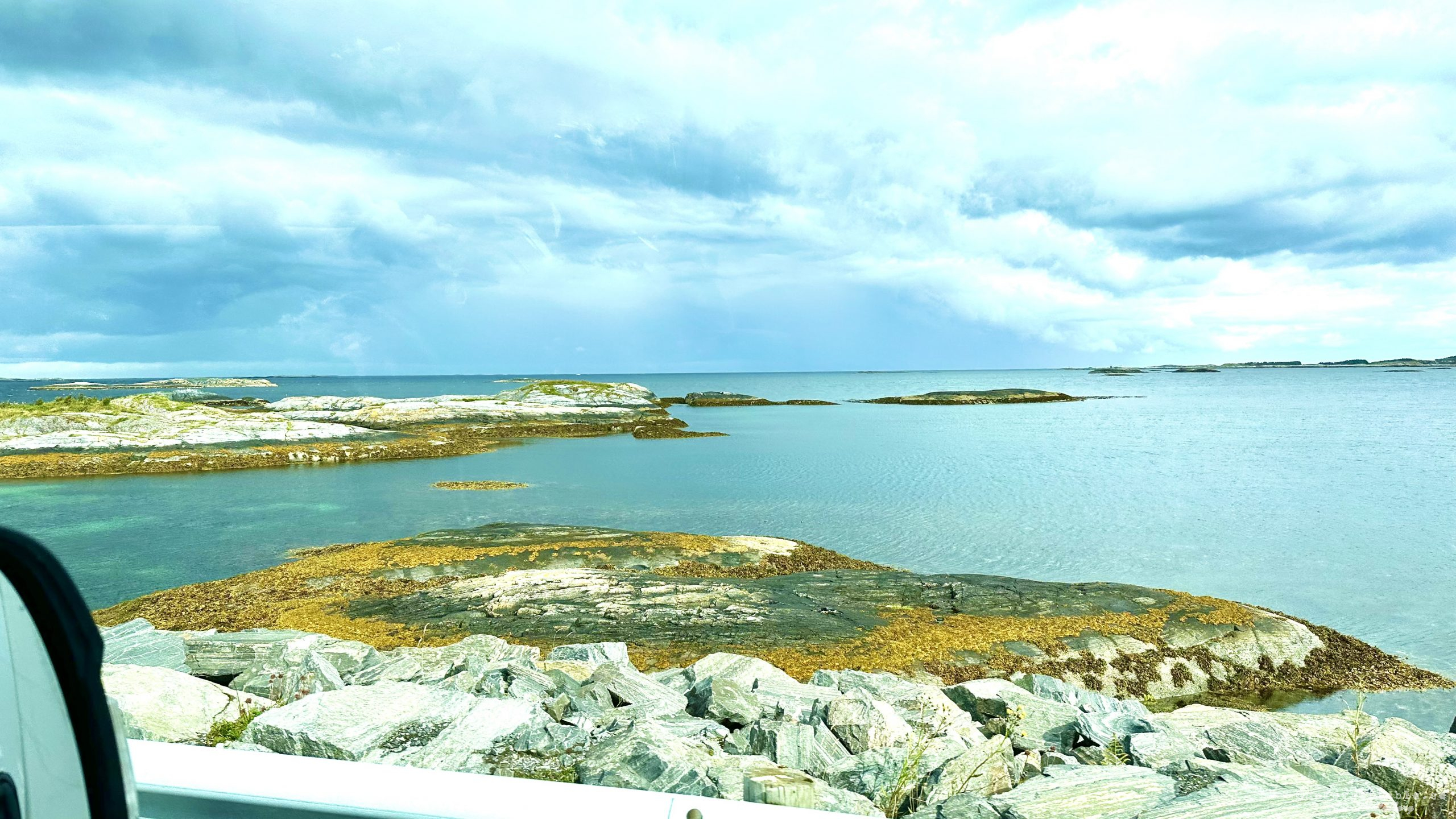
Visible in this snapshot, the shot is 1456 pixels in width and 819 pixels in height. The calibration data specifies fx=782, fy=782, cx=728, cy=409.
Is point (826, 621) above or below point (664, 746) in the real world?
below

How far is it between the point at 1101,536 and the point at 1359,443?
46.1 meters

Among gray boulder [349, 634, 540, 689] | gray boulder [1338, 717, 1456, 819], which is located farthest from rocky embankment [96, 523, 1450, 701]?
gray boulder [1338, 717, 1456, 819]

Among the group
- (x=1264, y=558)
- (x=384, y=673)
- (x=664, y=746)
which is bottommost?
(x=1264, y=558)

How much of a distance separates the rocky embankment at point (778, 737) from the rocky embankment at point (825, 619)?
4.55 m

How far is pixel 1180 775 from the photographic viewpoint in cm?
566

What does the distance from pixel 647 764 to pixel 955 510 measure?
2768 cm

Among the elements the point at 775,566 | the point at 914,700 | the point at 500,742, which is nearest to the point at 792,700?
the point at 914,700

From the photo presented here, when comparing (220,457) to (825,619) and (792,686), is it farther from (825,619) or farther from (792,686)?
(792,686)

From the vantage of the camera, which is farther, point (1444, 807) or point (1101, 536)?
point (1101, 536)

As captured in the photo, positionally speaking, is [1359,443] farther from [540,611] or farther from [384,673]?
[384,673]

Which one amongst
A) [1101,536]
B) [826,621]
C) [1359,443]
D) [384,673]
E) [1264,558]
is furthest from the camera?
[1359,443]

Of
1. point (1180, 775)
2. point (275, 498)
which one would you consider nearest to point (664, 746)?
point (1180, 775)

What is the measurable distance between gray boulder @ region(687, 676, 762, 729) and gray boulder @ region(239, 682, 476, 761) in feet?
7.63

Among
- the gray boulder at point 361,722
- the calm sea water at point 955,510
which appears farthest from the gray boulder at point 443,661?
the calm sea water at point 955,510
